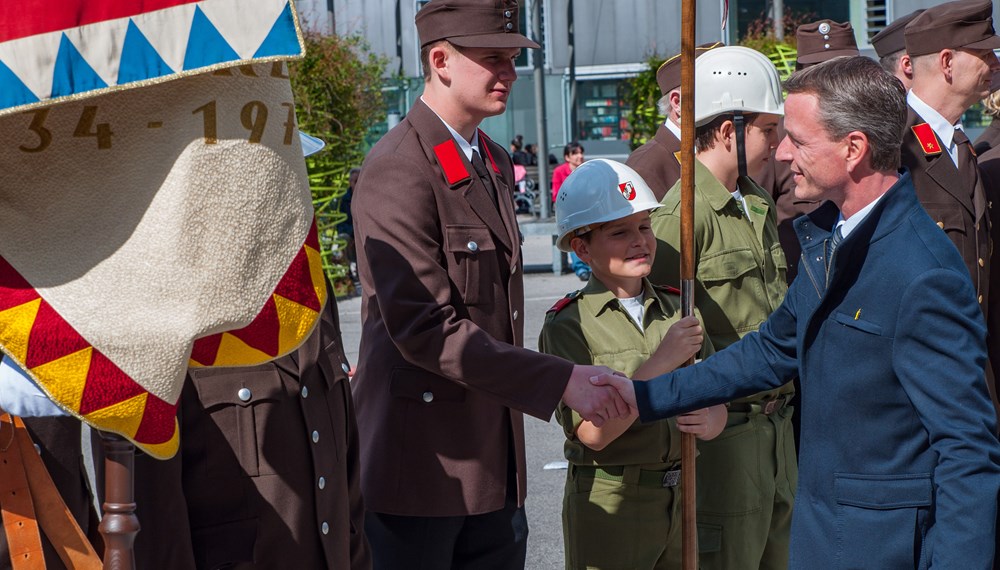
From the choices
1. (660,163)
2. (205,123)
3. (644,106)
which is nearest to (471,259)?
(205,123)

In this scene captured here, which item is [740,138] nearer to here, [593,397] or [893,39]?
[593,397]

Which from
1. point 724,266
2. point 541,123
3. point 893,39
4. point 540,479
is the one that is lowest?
point 540,479

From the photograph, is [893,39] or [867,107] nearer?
[867,107]

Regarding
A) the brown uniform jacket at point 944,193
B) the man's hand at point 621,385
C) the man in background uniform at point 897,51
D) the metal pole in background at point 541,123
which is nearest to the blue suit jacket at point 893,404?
the man's hand at point 621,385

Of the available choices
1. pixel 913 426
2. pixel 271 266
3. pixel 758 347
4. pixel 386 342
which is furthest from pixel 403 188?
pixel 913 426

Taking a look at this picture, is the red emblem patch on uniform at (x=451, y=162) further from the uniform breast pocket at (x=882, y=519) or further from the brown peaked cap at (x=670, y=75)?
the brown peaked cap at (x=670, y=75)

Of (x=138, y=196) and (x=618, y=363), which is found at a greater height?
(x=138, y=196)

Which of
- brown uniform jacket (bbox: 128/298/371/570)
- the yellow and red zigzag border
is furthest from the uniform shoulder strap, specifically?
the yellow and red zigzag border

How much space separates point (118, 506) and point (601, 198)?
1.83 meters

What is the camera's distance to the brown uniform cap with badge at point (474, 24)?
3320mm

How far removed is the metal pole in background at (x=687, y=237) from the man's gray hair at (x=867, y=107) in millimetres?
608

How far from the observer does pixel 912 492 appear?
2.40 meters

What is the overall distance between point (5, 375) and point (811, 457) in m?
1.62

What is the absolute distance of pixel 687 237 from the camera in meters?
3.36
